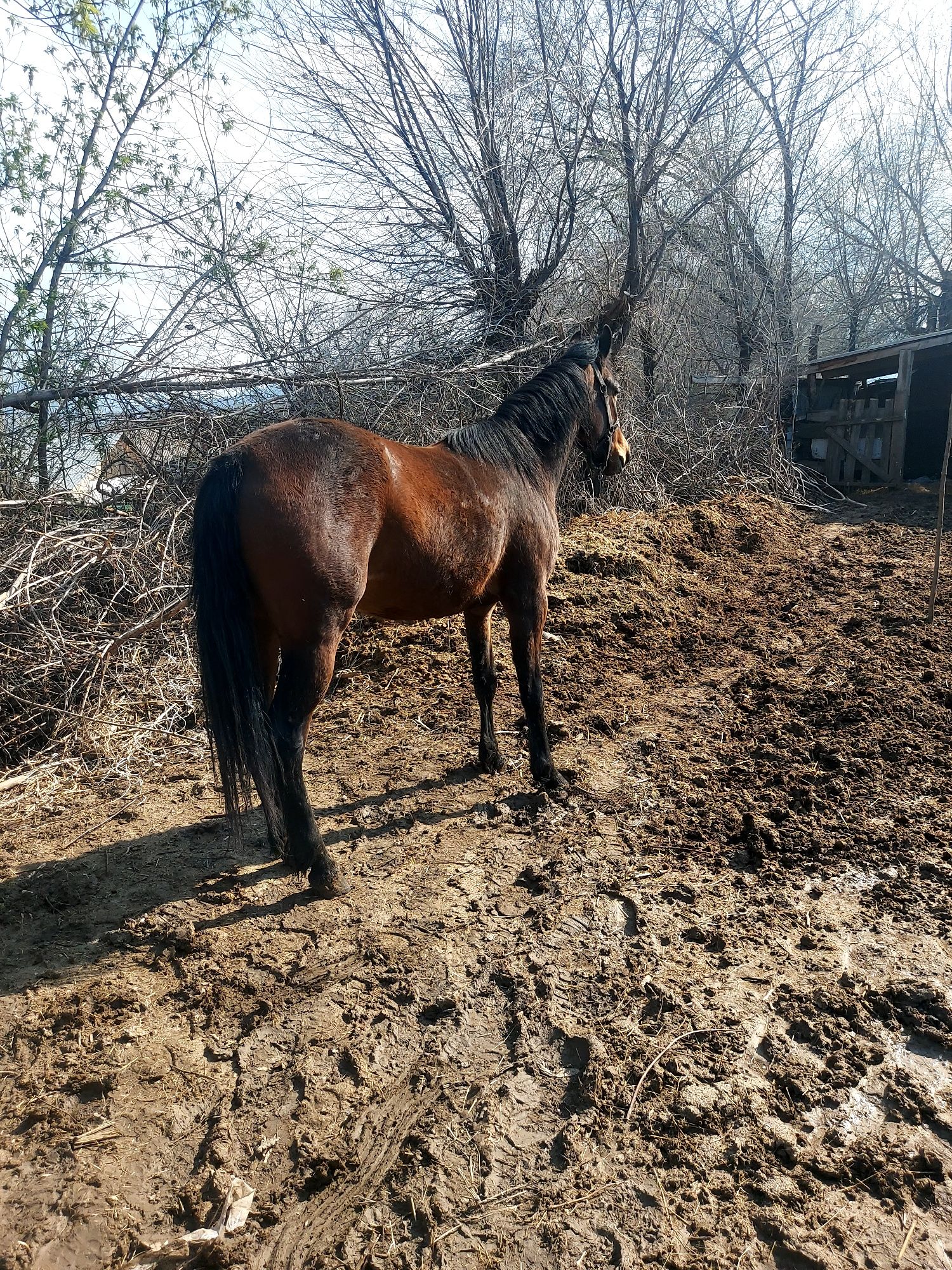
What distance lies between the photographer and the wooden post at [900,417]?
41.1ft

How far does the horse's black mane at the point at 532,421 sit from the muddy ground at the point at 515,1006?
70.9 inches

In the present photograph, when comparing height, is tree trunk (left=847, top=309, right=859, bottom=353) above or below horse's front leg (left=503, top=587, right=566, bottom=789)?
above

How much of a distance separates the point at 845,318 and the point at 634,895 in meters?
26.9

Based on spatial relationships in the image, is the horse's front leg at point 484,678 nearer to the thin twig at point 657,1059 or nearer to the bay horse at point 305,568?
the bay horse at point 305,568

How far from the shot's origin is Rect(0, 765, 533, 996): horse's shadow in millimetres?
2877

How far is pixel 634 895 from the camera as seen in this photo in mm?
3068

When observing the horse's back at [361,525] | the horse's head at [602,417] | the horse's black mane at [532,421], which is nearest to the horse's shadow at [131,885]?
the horse's back at [361,525]

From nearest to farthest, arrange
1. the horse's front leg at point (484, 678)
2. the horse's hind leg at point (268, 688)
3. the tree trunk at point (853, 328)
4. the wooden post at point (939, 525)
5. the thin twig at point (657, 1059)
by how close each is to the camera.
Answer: the thin twig at point (657, 1059) < the horse's hind leg at point (268, 688) < the horse's front leg at point (484, 678) < the wooden post at point (939, 525) < the tree trunk at point (853, 328)


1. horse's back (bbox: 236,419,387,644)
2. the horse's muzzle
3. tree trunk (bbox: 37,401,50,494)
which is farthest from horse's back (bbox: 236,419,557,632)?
tree trunk (bbox: 37,401,50,494)

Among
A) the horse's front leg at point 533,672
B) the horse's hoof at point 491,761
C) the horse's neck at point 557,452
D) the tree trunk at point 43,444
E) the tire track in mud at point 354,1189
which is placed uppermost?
the tree trunk at point 43,444

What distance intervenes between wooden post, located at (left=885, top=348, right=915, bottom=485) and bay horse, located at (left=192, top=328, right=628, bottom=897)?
11.7 metres

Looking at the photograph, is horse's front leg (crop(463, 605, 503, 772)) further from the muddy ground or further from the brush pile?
the brush pile

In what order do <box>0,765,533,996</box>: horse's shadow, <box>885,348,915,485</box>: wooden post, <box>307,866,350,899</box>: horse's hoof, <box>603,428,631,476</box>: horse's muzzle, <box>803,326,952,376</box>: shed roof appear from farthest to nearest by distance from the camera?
<box>885,348,915,485</box>: wooden post
<box>803,326,952,376</box>: shed roof
<box>603,428,631,476</box>: horse's muzzle
<box>307,866,350,899</box>: horse's hoof
<box>0,765,533,996</box>: horse's shadow

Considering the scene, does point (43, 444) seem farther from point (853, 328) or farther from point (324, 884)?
point (853, 328)
